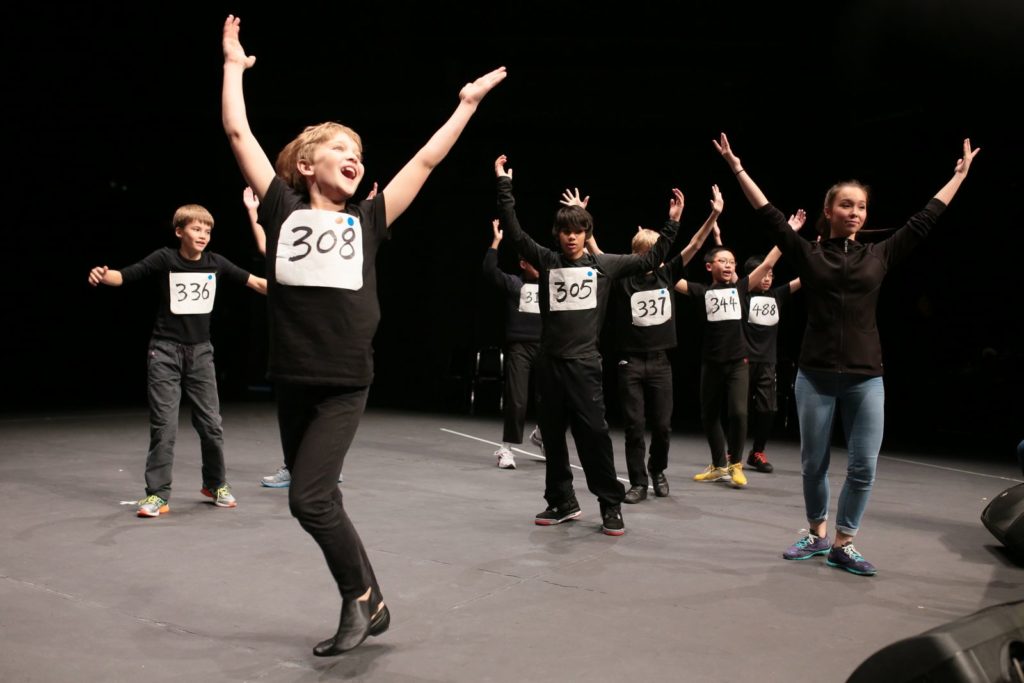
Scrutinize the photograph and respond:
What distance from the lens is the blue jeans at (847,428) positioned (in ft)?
11.7

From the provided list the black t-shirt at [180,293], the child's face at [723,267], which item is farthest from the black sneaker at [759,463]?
the black t-shirt at [180,293]

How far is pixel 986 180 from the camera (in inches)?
370

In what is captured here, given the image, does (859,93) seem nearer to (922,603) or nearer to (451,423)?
(451,423)

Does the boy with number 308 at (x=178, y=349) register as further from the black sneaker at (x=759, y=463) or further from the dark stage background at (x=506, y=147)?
the dark stage background at (x=506, y=147)

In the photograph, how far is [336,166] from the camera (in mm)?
2584

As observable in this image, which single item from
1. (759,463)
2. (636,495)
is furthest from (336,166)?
(759,463)

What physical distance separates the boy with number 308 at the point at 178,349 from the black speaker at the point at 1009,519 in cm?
383

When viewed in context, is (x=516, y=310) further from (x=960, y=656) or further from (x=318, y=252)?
(x=960, y=656)

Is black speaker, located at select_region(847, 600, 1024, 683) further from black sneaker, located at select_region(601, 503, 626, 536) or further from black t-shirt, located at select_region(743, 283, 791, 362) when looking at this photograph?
black t-shirt, located at select_region(743, 283, 791, 362)

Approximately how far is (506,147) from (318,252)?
943 centimetres

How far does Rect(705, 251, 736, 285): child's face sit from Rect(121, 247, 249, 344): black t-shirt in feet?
11.1

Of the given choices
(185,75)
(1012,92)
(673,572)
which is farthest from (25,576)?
(185,75)

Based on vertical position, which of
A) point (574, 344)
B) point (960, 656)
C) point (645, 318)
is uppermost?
point (645, 318)

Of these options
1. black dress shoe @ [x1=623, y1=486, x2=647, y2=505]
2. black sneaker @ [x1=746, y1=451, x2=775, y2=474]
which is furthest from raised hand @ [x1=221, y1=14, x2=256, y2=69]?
black sneaker @ [x1=746, y1=451, x2=775, y2=474]
